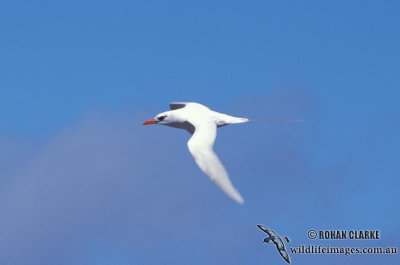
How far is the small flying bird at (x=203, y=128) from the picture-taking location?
1260 inches

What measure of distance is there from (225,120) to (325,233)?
11.2 m

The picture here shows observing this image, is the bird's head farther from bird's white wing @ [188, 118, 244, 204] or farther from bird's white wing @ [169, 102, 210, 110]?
bird's white wing @ [188, 118, 244, 204]

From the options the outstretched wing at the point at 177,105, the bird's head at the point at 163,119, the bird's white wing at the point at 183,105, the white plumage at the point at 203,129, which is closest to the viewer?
the white plumage at the point at 203,129

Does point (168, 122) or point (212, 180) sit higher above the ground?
point (168, 122)

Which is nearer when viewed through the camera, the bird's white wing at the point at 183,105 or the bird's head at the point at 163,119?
the bird's head at the point at 163,119

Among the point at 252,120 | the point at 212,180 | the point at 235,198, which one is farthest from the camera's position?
the point at 252,120

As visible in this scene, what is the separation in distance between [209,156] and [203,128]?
11.5 ft

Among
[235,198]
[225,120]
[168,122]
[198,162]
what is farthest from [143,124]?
[235,198]

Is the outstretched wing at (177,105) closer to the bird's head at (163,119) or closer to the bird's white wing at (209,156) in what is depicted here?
the bird's head at (163,119)

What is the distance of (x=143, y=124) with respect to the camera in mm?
41031

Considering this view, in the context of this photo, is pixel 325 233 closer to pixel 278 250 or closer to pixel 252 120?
pixel 278 250

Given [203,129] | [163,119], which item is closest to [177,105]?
[163,119]

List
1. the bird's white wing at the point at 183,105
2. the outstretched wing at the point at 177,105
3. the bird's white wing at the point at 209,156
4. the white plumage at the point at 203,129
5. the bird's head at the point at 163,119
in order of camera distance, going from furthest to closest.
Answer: the outstretched wing at the point at 177,105 < the bird's white wing at the point at 183,105 < the bird's head at the point at 163,119 < the white plumage at the point at 203,129 < the bird's white wing at the point at 209,156

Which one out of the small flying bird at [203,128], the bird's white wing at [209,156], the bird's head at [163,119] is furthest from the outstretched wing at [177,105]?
the bird's white wing at [209,156]
